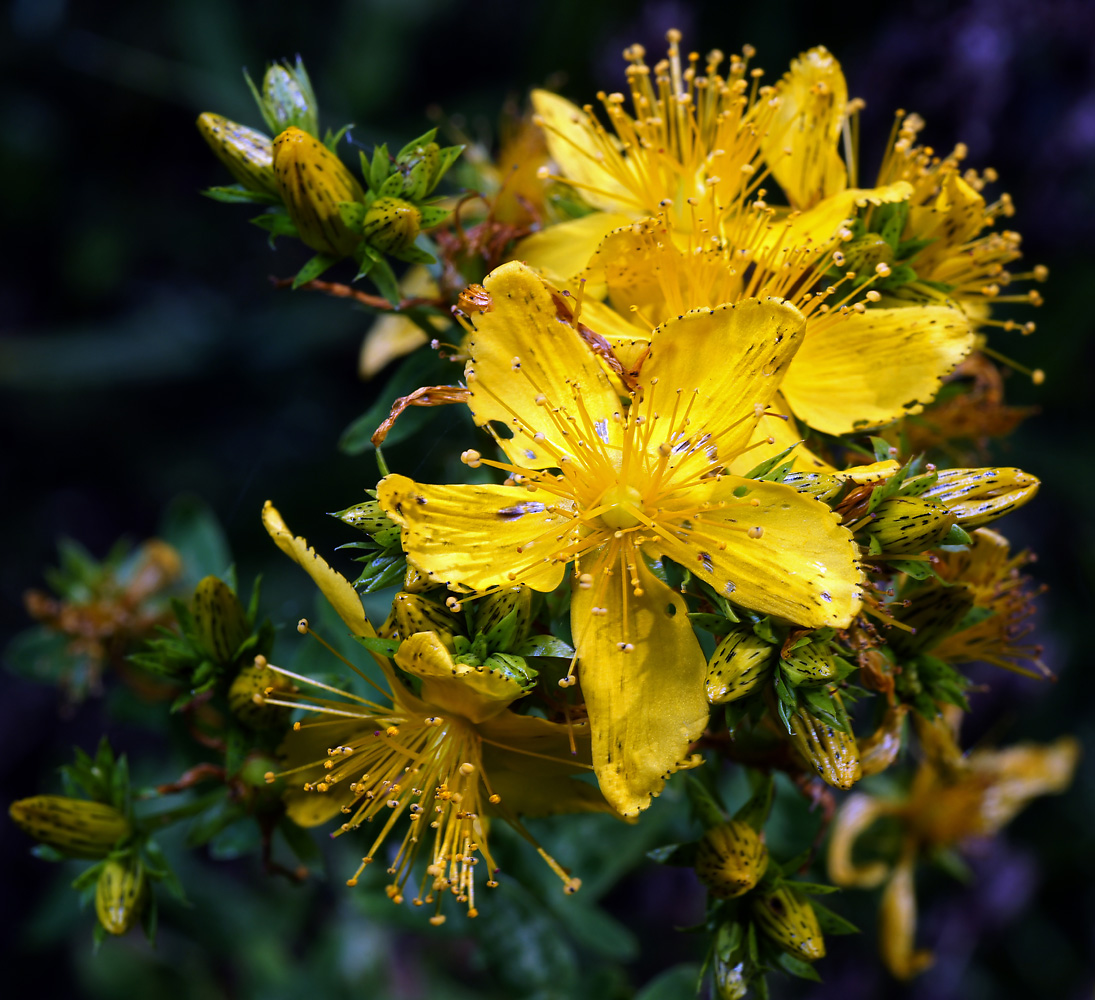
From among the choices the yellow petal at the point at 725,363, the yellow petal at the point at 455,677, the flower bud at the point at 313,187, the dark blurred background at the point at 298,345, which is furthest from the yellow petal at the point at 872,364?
the dark blurred background at the point at 298,345

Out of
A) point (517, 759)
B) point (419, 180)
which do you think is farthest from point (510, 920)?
point (419, 180)

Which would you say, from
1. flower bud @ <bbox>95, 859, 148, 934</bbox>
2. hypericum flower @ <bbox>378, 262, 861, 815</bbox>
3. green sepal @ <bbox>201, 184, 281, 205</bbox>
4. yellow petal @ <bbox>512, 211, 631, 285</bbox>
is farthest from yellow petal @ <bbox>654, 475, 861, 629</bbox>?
flower bud @ <bbox>95, 859, 148, 934</bbox>

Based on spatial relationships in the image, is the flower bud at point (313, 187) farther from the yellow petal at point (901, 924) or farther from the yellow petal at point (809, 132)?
the yellow petal at point (901, 924)

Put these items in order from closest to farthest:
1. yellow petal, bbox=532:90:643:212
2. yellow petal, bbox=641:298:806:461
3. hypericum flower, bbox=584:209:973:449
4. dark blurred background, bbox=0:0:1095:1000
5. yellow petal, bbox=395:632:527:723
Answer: yellow petal, bbox=395:632:527:723 → yellow petal, bbox=641:298:806:461 → hypericum flower, bbox=584:209:973:449 → yellow petal, bbox=532:90:643:212 → dark blurred background, bbox=0:0:1095:1000

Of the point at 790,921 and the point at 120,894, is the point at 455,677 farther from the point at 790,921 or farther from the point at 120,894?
the point at 120,894

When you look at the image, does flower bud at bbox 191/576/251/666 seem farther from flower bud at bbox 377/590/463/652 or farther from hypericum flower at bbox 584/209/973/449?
hypericum flower at bbox 584/209/973/449

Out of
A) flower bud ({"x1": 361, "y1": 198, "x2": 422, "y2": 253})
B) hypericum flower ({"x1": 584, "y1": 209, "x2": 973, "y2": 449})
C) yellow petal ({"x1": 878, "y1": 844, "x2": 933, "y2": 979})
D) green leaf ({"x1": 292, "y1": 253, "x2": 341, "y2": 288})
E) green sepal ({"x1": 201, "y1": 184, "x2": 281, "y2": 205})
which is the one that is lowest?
yellow petal ({"x1": 878, "y1": 844, "x2": 933, "y2": 979})

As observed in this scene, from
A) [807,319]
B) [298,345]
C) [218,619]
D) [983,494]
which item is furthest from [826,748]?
[298,345]
